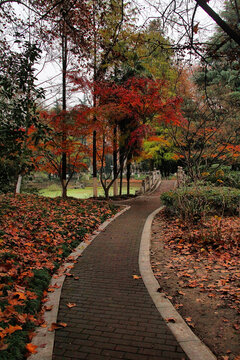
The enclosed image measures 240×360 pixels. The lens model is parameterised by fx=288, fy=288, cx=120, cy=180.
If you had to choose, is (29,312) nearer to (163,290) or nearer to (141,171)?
(163,290)

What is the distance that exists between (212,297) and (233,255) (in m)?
2.34

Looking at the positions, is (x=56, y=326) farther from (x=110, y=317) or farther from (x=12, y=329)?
(x=110, y=317)

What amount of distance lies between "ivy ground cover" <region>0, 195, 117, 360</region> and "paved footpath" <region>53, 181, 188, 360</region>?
391 millimetres

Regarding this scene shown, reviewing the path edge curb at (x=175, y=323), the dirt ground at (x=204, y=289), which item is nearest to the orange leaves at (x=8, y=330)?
the path edge curb at (x=175, y=323)

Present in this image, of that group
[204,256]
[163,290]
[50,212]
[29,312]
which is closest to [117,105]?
[50,212]

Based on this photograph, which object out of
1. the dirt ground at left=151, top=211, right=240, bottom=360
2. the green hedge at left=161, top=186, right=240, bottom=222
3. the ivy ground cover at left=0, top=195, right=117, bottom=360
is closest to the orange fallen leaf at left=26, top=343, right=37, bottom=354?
the ivy ground cover at left=0, top=195, right=117, bottom=360

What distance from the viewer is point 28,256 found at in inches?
215

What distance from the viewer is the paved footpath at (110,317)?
3.09m

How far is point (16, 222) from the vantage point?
7324mm

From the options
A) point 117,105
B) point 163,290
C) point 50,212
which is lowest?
point 163,290

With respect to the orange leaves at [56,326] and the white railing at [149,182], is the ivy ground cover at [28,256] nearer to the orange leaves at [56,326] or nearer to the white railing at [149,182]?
the orange leaves at [56,326]

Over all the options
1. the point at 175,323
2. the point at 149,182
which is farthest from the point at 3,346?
the point at 149,182

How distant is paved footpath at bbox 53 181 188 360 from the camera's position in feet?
10.1

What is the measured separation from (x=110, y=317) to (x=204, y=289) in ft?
6.01
